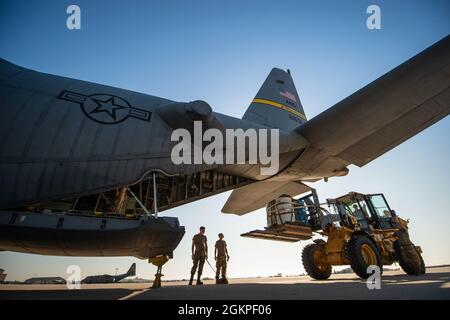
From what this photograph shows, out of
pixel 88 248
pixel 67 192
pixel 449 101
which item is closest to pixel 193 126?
pixel 67 192

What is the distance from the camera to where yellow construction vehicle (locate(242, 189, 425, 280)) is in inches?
262

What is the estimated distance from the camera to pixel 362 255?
20.3ft

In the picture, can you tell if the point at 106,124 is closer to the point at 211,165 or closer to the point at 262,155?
the point at 211,165

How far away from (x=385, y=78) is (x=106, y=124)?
6.31 meters

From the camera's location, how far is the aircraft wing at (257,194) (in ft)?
33.7

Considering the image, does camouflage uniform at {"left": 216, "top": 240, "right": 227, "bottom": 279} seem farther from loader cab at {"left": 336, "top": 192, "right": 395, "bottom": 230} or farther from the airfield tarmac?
loader cab at {"left": 336, "top": 192, "right": 395, "bottom": 230}

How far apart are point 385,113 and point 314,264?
4614 mm

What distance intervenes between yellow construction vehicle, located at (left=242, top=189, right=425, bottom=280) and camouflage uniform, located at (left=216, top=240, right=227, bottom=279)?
1.73 metres

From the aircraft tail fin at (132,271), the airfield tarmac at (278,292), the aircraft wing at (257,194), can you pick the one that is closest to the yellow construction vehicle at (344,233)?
the airfield tarmac at (278,292)

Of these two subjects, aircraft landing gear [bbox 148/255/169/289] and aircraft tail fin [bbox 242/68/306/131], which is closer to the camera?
aircraft landing gear [bbox 148/255/169/289]

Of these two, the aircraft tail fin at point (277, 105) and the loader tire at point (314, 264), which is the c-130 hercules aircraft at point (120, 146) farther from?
the loader tire at point (314, 264)

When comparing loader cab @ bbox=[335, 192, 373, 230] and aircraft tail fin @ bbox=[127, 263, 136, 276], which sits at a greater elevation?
loader cab @ bbox=[335, 192, 373, 230]

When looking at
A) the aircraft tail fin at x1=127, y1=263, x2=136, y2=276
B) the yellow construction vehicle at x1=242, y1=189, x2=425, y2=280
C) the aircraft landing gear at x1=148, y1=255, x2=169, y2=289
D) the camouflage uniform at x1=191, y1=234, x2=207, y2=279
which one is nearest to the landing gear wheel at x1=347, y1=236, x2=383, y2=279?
the yellow construction vehicle at x1=242, y1=189, x2=425, y2=280

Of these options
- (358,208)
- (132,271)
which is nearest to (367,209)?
(358,208)
